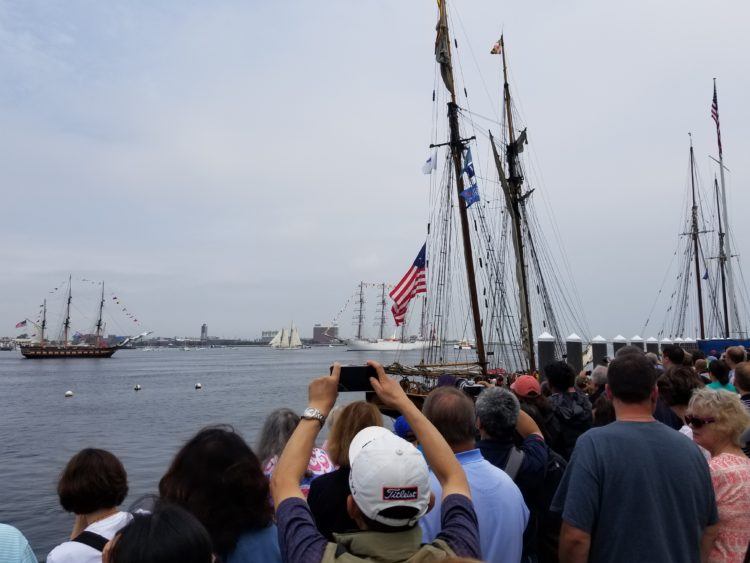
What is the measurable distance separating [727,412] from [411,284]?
856 inches

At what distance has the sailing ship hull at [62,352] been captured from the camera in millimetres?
131875

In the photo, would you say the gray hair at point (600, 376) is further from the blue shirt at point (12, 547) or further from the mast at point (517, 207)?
the mast at point (517, 207)

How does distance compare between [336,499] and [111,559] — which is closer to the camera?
[111,559]

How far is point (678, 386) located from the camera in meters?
5.63

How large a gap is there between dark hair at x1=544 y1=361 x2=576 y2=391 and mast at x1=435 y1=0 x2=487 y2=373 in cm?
1837

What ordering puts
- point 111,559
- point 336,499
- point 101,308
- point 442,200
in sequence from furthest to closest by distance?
point 101,308 < point 442,200 < point 336,499 < point 111,559

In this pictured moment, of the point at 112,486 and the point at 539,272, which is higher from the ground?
the point at 539,272

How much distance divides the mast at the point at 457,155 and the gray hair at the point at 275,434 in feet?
66.6

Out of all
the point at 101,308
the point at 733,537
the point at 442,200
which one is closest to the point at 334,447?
the point at 733,537

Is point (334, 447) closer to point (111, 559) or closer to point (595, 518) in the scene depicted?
point (595, 518)

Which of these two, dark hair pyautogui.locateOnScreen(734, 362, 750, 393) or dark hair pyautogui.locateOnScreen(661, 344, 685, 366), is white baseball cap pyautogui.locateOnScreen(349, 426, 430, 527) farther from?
dark hair pyautogui.locateOnScreen(661, 344, 685, 366)

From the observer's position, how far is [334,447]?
3.44 metres

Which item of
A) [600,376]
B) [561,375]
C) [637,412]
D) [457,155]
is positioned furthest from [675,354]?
[457,155]

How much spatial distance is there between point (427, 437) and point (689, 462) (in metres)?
1.60
